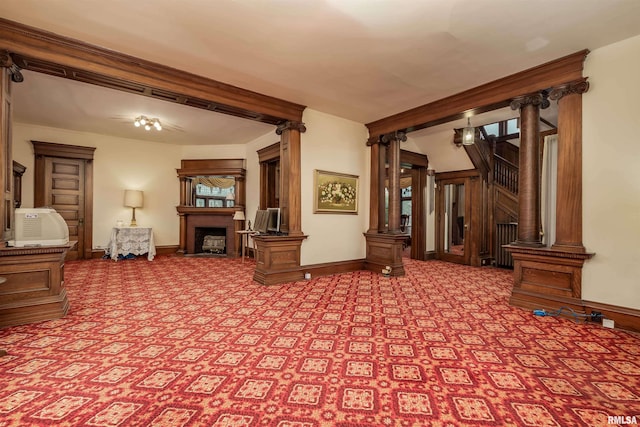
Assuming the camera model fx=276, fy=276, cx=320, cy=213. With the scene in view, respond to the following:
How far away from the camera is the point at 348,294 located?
3.96 meters

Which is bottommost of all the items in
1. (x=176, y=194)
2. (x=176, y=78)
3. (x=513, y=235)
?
(x=513, y=235)

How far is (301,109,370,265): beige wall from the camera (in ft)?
16.5

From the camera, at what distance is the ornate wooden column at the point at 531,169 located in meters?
3.58

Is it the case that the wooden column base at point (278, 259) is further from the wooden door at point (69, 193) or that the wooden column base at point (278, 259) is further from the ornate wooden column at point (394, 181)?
the wooden door at point (69, 193)

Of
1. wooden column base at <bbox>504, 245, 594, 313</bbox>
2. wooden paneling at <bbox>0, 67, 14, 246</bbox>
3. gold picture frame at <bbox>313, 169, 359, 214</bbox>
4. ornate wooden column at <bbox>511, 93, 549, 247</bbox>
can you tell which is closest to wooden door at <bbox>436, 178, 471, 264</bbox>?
gold picture frame at <bbox>313, 169, 359, 214</bbox>

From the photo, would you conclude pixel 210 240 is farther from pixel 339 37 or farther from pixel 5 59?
pixel 339 37

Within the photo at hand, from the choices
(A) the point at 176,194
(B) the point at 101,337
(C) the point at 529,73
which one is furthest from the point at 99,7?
(A) the point at 176,194

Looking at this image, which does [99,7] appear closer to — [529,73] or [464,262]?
[529,73]

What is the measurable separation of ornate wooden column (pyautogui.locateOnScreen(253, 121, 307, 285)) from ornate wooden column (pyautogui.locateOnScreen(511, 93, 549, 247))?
3.24 meters

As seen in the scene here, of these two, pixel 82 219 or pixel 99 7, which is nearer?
pixel 99 7

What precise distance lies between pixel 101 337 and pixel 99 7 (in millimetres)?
3020

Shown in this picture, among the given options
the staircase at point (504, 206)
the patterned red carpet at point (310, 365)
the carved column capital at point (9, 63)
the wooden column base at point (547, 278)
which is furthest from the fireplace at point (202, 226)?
the staircase at point (504, 206)

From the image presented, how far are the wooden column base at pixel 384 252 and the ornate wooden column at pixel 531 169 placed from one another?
194 centimetres

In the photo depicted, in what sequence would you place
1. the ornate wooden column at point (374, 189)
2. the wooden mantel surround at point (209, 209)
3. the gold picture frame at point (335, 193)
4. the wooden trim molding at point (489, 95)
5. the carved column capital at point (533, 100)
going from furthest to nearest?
the wooden mantel surround at point (209, 209), the ornate wooden column at point (374, 189), the gold picture frame at point (335, 193), the carved column capital at point (533, 100), the wooden trim molding at point (489, 95)
